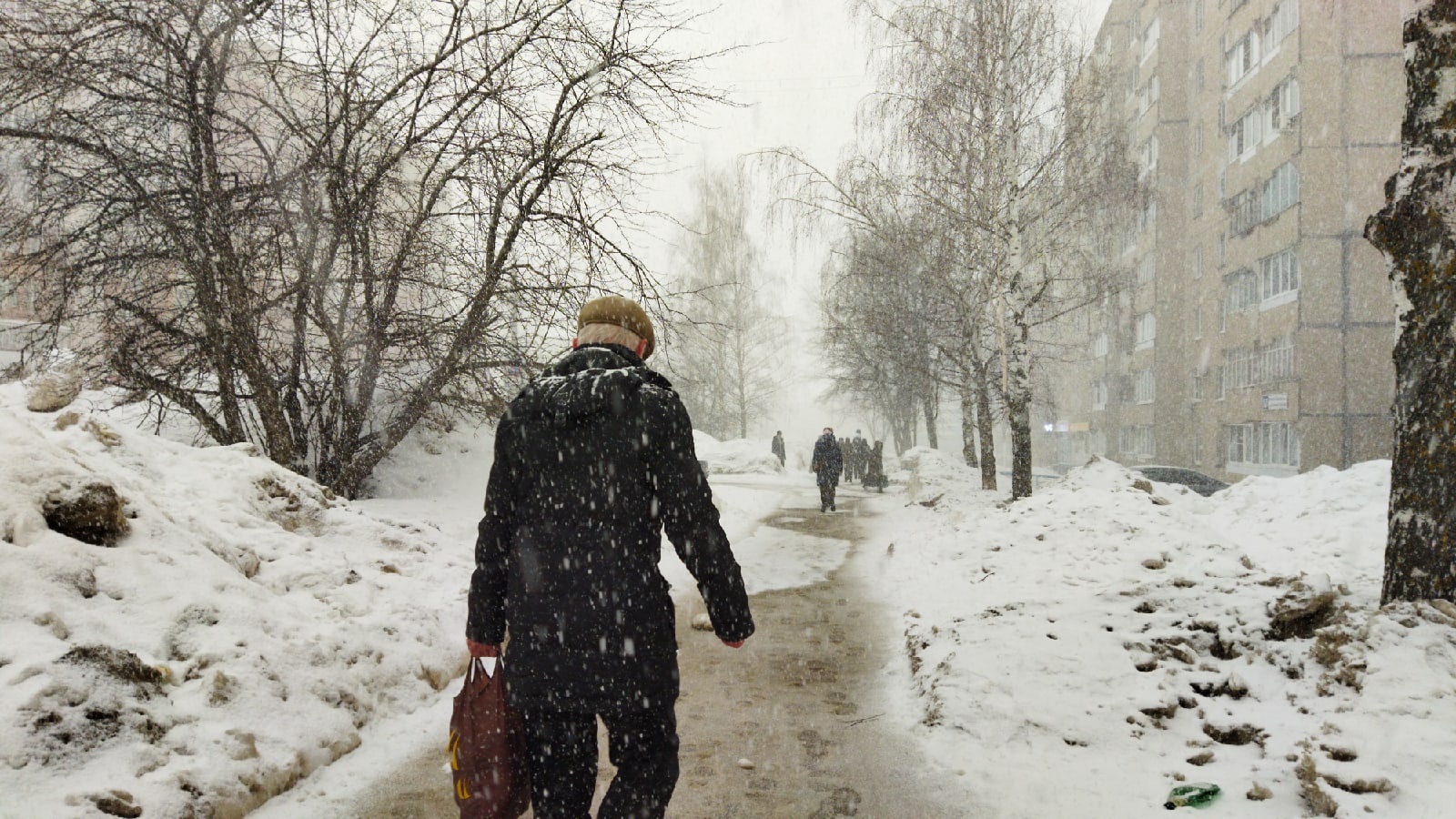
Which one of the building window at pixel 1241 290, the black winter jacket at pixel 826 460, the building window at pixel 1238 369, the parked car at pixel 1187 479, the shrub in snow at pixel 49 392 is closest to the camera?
the shrub in snow at pixel 49 392

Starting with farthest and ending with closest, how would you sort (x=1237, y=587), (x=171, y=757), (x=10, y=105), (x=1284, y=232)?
(x=1284, y=232), (x=10, y=105), (x=1237, y=587), (x=171, y=757)

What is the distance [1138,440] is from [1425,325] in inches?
1512

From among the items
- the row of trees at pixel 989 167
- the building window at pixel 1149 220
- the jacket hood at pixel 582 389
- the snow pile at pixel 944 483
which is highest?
the building window at pixel 1149 220

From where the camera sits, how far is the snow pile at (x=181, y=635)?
296 cm

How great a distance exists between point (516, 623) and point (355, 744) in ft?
8.32

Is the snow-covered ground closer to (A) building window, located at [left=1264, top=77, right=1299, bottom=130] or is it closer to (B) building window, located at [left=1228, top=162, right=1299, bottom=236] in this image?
(B) building window, located at [left=1228, top=162, right=1299, bottom=236]

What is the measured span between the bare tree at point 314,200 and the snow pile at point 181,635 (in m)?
1.85

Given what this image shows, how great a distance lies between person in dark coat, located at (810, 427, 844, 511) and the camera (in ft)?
53.6

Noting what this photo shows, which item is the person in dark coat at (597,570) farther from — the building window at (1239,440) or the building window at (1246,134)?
the building window at (1246,134)

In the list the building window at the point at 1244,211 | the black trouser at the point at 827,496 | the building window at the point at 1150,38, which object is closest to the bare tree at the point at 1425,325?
the black trouser at the point at 827,496

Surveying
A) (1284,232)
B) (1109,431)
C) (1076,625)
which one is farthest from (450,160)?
(1109,431)

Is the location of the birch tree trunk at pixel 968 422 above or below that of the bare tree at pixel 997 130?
below

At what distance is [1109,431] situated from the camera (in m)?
40.8

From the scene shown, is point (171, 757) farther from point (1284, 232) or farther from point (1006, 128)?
point (1284, 232)
